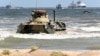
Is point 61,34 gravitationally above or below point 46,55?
below

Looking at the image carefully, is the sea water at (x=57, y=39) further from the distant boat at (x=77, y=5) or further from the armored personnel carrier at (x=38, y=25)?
the distant boat at (x=77, y=5)

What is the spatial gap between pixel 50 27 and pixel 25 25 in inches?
86.4

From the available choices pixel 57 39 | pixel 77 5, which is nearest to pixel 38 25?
pixel 57 39

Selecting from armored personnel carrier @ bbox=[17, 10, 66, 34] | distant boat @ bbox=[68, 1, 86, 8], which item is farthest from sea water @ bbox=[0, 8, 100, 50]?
distant boat @ bbox=[68, 1, 86, 8]

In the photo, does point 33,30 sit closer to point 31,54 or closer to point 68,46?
point 68,46

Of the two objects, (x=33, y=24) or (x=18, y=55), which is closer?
(x=18, y=55)

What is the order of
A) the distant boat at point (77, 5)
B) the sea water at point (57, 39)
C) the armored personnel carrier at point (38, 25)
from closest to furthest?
the sea water at point (57, 39) < the armored personnel carrier at point (38, 25) < the distant boat at point (77, 5)

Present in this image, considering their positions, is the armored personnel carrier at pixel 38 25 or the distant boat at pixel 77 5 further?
the distant boat at pixel 77 5

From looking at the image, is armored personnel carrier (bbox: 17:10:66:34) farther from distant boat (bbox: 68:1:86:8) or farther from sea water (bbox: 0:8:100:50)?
distant boat (bbox: 68:1:86:8)

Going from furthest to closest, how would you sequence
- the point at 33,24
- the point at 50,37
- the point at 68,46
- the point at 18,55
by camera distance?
the point at 33,24 → the point at 50,37 → the point at 68,46 → the point at 18,55

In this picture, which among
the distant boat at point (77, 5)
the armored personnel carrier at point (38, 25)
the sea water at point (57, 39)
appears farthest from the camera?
the distant boat at point (77, 5)

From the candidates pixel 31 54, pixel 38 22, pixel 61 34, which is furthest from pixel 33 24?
pixel 31 54

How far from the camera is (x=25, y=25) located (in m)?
32.6

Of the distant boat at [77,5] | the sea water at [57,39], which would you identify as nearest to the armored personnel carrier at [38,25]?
the sea water at [57,39]
